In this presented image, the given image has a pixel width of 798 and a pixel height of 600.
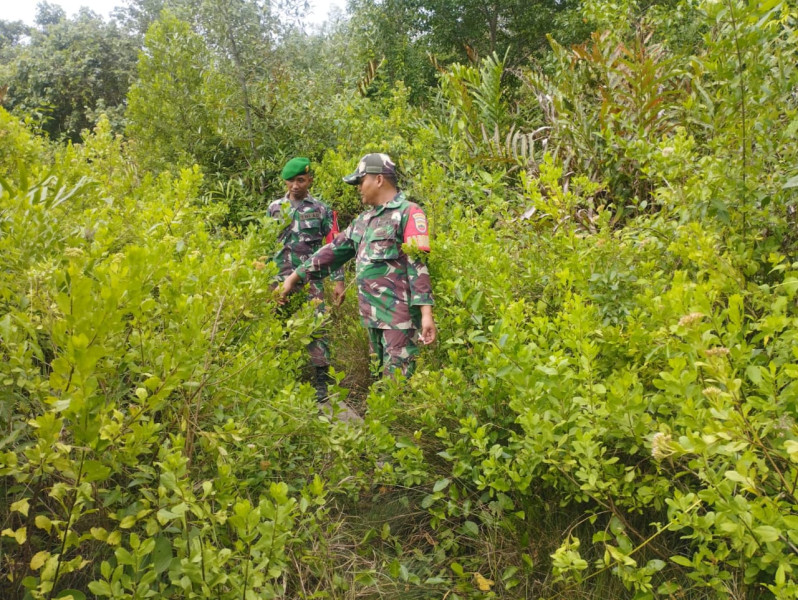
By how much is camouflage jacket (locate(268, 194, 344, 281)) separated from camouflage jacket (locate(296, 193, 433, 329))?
1230 mm

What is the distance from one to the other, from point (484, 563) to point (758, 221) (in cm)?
174

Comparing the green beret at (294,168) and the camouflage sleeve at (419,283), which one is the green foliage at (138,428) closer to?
the camouflage sleeve at (419,283)

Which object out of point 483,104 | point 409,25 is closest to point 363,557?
point 483,104

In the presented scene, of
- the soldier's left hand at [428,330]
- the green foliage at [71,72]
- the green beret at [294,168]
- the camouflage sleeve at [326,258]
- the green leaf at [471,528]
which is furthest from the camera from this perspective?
the green foliage at [71,72]

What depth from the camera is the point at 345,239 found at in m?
3.73

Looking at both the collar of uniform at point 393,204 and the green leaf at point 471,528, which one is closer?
the green leaf at point 471,528

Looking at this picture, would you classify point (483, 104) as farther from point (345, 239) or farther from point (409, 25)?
point (409, 25)

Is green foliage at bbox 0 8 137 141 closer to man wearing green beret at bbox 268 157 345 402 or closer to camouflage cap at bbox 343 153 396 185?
man wearing green beret at bbox 268 157 345 402

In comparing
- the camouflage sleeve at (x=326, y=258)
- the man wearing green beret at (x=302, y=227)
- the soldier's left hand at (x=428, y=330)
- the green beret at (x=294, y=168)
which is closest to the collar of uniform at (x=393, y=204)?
the camouflage sleeve at (x=326, y=258)

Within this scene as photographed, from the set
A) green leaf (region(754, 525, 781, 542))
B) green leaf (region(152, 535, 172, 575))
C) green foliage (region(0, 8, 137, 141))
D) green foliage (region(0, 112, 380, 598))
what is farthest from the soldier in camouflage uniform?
green foliage (region(0, 8, 137, 141))

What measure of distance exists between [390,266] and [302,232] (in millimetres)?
1531

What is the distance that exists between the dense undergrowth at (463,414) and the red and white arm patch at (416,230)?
106 mm

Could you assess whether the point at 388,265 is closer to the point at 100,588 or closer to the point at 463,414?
the point at 463,414

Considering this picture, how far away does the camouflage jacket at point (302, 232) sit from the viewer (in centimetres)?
476
